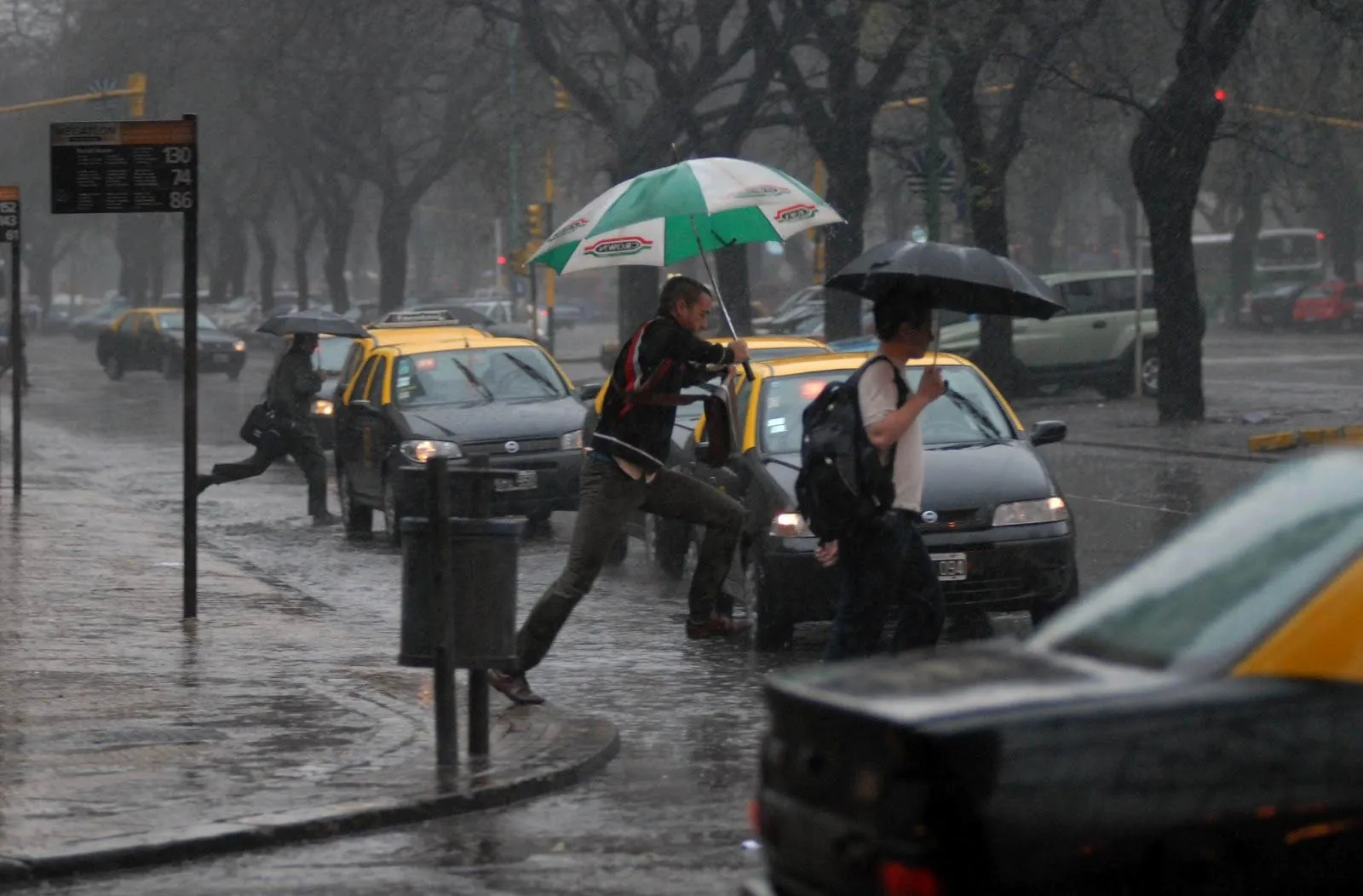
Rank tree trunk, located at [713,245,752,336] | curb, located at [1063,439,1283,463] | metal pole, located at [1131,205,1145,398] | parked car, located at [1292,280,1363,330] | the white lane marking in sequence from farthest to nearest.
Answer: parked car, located at [1292,280,1363,330] → tree trunk, located at [713,245,752,336] → metal pole, located at [1131,205,1145,398] → curb, located at [1063,439,1283,463] → the white lane marking

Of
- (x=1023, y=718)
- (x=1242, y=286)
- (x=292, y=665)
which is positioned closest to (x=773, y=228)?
(x=292, y=665)

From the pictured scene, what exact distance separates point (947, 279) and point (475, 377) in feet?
34.6

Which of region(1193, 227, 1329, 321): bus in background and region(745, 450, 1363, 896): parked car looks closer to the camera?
region(745, 450, 1363, 896): parked car

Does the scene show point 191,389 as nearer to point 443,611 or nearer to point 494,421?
point 443,611

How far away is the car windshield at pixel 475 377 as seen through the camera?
1775cm

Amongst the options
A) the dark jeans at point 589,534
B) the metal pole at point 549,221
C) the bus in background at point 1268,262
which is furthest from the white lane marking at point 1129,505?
the bus in background at point 1268,262

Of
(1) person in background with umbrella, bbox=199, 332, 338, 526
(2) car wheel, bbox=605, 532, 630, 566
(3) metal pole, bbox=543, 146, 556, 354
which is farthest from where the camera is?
(3) metal pole, bbox=543, 146, 556, 354

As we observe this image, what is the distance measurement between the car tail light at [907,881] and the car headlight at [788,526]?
270 inches

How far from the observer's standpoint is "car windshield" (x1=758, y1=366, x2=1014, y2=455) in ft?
39.0

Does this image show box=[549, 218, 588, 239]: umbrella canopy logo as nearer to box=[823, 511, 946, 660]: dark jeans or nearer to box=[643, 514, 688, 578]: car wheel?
box=[823, 511, 946, 660]: dark jeans

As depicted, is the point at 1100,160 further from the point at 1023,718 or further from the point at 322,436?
the point at 1023,718

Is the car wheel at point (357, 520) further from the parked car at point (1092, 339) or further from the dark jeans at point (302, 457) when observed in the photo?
the parked car at point (1092, 339)

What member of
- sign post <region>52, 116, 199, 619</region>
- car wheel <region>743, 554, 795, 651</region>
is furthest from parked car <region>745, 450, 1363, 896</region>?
sign post <region>52, 116, 199, 619</region>

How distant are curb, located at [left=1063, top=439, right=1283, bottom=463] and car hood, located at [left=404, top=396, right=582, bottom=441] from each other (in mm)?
8070
